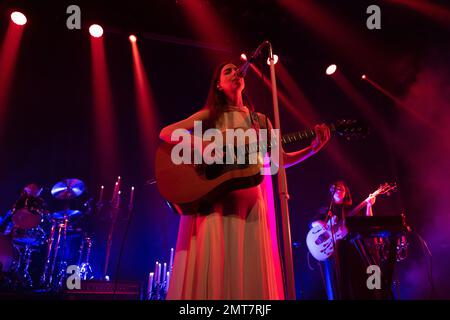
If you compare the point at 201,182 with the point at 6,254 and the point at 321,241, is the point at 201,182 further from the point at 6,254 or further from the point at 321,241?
the point at 6,254

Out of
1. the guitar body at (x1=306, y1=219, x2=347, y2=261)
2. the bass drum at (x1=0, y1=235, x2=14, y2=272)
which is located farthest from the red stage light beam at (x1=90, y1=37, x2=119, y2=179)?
the guitar body at (x1=306, y1=219, x2=347, y2=261)

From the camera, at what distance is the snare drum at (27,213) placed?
516 centimetres

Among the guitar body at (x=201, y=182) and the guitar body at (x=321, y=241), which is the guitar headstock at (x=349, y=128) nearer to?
the guitar body at (x=201, y=182)

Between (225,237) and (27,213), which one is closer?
(225,237)

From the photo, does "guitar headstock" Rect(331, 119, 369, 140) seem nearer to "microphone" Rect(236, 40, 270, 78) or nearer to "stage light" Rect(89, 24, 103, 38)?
"microphone" Rect(236, 40, 270, 78)

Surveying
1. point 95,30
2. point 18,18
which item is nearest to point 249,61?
point 95,30

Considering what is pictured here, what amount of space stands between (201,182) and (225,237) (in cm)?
37

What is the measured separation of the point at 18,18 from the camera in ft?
17.7

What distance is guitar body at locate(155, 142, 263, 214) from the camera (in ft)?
6.03

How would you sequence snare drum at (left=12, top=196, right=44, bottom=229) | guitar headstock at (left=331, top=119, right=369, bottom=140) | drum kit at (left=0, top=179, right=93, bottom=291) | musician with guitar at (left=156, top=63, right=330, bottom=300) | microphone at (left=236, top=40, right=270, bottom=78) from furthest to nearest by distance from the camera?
snare drum at (left=12, top=196, right=44, bottom=229), drum kit at (left=0, top=179, right=93, bottom=291), guitar headstock at (left=331, top=119, right=369, bottom=140), microphone at (left=236, top=40, right=270, bottom=78), musician with guitar at (left=156, top=63, right=330, bottom=300)

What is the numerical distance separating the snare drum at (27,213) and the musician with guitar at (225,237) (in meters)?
4.20

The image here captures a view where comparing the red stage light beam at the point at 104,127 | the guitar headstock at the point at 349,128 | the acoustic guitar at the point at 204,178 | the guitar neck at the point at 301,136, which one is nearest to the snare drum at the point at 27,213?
the red stage light beam at the point at 104,127

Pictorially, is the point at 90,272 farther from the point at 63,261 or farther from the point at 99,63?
the point at 99,63

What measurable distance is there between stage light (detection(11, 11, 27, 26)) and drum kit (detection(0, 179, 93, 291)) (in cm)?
288
